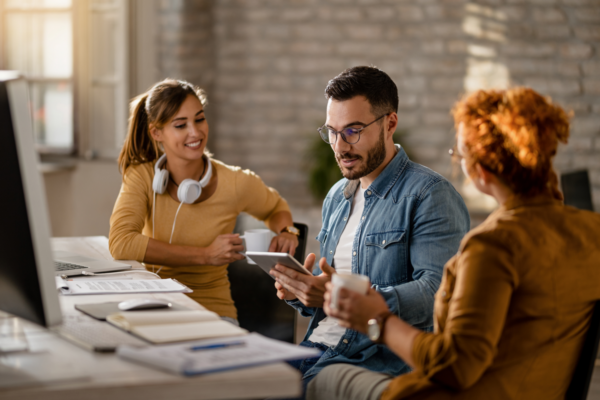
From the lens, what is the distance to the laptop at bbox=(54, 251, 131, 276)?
1.70m

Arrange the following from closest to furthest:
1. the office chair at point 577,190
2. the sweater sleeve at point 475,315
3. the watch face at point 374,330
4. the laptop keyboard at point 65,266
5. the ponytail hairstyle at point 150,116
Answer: the sweater sleeve at point 475,315, the watch face at point 374,330, the laptop keyboard at point 65,266, the ponytail hairstyle at point 150,116, the office chair at point 577,190

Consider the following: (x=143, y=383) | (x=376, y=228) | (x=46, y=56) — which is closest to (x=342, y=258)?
(x=376, y=228)

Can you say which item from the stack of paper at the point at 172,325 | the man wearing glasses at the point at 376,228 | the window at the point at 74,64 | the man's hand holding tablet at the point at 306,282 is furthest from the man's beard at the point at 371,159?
the window at the point at 74,64

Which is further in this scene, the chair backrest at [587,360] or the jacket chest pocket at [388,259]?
the jacket chest pocket at [388,259]

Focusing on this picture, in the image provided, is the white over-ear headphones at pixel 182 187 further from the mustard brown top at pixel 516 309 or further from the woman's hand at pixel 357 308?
the mustard brown top at pixel 516 309

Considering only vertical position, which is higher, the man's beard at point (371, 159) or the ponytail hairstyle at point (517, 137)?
the ponytail hairstyle at point (517, 137)

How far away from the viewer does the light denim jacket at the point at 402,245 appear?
1.49 metres

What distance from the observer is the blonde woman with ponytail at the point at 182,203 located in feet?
6.47

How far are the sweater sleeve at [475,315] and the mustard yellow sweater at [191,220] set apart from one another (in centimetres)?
112

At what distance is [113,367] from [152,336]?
0.42ft

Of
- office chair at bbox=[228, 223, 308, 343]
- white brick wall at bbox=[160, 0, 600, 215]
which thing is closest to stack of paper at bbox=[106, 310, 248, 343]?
office chair at bbox=[228, 223, 308, 343]

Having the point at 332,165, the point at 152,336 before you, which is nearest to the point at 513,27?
the point at 332,165

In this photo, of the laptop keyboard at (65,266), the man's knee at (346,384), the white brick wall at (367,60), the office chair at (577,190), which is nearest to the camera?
the man's knee at (346,384)

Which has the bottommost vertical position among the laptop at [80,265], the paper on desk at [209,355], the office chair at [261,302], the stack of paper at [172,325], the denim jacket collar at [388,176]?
the office chair at [261,302]
